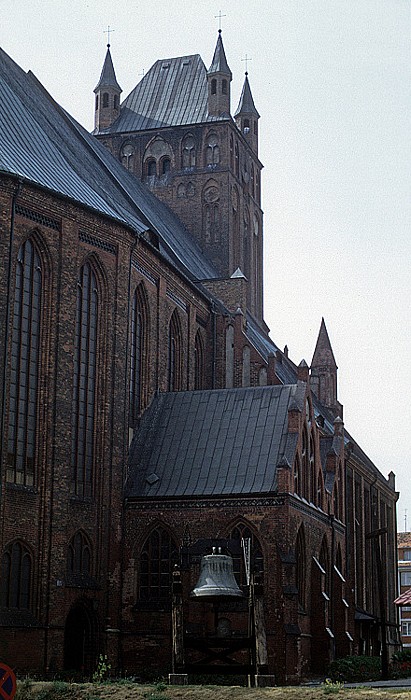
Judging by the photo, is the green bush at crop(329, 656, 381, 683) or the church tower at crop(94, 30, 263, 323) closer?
the green bush at crop(329, 656, 381, 683)

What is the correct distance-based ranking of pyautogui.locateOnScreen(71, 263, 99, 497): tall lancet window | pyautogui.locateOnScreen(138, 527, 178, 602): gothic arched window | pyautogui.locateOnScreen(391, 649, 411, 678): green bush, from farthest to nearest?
pyautogui.locateOnScreen(391, 649, 411, 678): green bush < pyautogui.locateOnScreen(138, 527, 178, 602): gothic arched window < pyautogui.locateOnScreen(71, 263, 99, 497): tall lancet window

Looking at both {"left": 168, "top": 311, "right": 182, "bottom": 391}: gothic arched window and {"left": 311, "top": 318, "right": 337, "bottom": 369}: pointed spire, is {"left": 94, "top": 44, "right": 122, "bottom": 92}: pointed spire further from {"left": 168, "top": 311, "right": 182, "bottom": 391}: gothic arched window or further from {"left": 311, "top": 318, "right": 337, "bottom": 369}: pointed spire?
{"left": 168, "top": 311, "right": 182, "bottom": 391}: gothic arched window

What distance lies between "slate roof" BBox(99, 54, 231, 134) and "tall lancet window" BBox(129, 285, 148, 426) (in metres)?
23.3

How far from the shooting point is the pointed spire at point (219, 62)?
61422 mm

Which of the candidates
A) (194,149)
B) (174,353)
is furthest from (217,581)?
(194,149)

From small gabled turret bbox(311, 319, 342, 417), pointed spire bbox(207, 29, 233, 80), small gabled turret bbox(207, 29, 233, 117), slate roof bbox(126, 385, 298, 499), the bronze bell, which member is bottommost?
the bronze bell

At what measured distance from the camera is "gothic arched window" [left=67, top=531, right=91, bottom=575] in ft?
109

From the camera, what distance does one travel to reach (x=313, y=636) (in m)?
36.9

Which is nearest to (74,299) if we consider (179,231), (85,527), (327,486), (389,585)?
(85,527)

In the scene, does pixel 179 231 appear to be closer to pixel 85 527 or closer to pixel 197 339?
pixel 197 339

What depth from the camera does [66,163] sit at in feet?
126

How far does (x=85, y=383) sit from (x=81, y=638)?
26.4ft

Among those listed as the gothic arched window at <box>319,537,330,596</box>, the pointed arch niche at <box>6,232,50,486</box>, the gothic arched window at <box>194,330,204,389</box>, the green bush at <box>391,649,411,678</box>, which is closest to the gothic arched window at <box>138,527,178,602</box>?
the pointed arch niche at <box>6,232,50,486</box>

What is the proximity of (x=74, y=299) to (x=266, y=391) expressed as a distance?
27.8 feet
